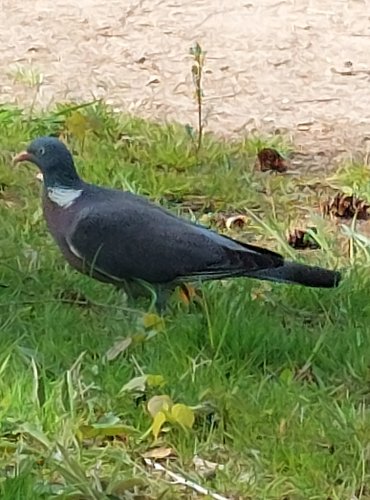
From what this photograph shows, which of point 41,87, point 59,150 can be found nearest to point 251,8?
point 41,87

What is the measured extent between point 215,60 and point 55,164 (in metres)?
2.54

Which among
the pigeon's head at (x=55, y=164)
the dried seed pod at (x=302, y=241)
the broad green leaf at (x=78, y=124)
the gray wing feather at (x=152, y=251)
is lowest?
the dried seed pod at (x=302, y=241)

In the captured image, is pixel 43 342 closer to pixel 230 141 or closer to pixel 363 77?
pixel 230 141

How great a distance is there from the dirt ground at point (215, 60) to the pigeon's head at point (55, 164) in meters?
1.65

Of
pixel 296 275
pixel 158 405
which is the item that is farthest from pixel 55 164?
pixel 158 405

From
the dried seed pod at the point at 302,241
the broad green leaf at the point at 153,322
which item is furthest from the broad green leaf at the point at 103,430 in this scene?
the dried seed pod at the point at 302,241

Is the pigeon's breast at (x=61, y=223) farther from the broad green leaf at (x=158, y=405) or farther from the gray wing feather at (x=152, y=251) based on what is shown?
the broad green leaf at (x=158, y=405)

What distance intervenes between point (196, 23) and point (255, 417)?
3.97 metres

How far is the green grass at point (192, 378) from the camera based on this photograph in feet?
9.29

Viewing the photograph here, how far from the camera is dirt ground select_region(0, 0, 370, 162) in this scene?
5609mm

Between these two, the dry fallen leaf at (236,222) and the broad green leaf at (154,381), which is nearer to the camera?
the broad green leaf at (154,381)

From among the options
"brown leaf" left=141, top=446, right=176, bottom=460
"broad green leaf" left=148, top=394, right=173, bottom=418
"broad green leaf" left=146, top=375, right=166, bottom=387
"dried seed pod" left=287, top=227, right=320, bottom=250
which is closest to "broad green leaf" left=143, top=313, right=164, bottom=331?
"broad green leaf" left=146, top=375, right=166, bottom=387

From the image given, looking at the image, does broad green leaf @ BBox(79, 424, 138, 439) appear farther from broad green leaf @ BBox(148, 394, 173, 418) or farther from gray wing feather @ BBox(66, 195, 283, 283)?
gray wing feather @ BBox(66, 195, 283, 283)

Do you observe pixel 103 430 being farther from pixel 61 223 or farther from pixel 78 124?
pixel 78 124
